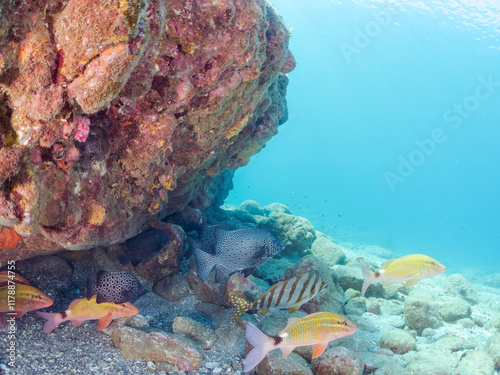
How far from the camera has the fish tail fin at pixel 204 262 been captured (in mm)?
4223

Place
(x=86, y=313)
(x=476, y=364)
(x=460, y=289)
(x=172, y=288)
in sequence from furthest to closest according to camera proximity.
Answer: (x=460, y=289)
(x=172, y=288)
(x=476, y=364)
(x=86, y=313)

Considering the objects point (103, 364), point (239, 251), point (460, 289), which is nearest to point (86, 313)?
point (103, 364)

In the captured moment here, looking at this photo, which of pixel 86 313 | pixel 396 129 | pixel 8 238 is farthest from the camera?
pixel 396 129

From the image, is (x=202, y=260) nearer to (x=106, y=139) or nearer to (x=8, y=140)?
(x=106, y=139)

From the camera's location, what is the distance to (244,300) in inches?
147

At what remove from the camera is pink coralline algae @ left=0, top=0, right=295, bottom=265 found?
2.09 m

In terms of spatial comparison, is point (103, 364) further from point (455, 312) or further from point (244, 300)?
point (455, 312)

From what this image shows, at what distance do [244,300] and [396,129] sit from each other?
138758 millimetres

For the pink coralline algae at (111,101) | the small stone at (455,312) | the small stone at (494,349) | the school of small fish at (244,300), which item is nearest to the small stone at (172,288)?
the pink coralline algae at (111,101)

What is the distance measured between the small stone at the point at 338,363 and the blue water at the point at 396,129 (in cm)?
1834

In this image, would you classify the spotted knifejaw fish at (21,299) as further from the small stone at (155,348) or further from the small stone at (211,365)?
the small stone at (211,365)

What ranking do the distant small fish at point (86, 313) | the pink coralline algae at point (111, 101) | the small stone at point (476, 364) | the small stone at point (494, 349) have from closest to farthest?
the pink coralline algae at point (111, 101) < the distant small fish at point (86, 313) < the small stone at point (476, 364) < the small stone at point (494, 349)

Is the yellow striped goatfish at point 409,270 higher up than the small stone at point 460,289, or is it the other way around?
the small stone at point 460,289

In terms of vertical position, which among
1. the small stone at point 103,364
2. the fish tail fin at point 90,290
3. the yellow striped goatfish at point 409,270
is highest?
the yellow striped goatfish at point 409,270
